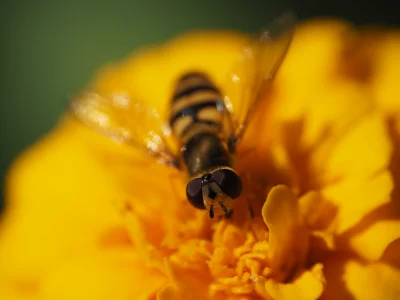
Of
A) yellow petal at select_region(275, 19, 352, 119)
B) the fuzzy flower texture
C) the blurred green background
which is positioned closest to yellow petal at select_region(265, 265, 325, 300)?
the fuzzy flower texture

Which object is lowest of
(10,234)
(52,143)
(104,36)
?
(10,234)

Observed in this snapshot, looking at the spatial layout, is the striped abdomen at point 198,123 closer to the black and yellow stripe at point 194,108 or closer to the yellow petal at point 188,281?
the black and yellow stripe at point 194,108

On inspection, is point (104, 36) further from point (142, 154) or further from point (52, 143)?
point (142, 154)

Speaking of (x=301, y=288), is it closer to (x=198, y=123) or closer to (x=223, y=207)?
(x=223, y=207)

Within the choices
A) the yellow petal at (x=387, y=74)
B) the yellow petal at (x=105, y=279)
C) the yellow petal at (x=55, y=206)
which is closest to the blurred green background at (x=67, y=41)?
the yellow petal at (x=55, y=206)

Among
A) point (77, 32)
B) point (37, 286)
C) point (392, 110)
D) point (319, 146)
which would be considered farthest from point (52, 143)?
point (392, 110)

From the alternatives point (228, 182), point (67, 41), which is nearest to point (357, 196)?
point (228, 182)
